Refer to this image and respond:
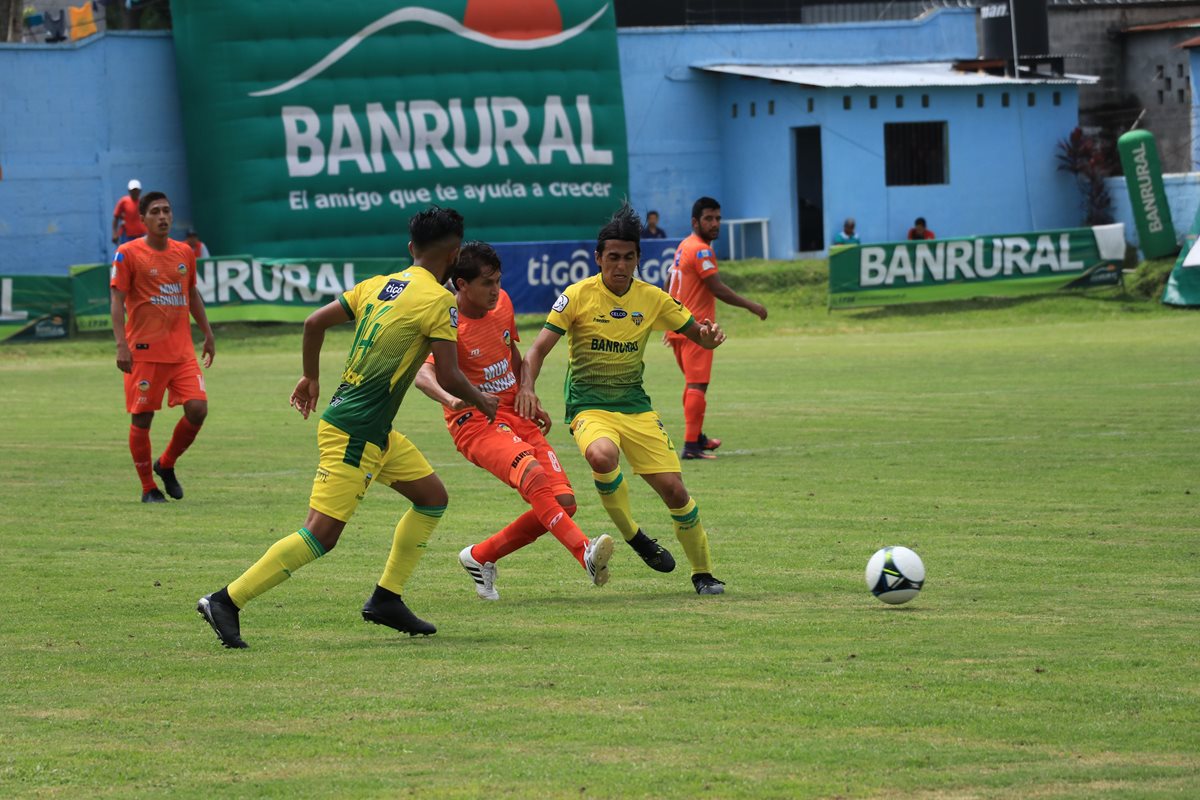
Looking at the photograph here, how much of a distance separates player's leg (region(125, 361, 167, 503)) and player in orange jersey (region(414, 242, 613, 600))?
15.7 feet

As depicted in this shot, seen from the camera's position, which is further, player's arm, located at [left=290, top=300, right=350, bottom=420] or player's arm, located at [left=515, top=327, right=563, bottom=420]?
player's arm, located at [left=515, top=327, right=563, bottom=420]

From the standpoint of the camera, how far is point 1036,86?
43.3 meters

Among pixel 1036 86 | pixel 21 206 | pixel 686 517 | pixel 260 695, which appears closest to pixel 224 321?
pixel 21 206

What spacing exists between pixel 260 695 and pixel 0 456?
35.7ft

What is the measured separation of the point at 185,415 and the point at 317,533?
637 cm

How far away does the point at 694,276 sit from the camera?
54.1 ft

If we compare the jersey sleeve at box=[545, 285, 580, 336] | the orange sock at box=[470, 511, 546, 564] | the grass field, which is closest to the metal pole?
the grass field

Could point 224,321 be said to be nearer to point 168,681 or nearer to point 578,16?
point 578,16

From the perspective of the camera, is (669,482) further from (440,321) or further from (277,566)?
(277,566)

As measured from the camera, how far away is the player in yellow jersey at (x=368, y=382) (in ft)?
26.1

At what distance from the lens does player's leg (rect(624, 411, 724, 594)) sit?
9516 mm

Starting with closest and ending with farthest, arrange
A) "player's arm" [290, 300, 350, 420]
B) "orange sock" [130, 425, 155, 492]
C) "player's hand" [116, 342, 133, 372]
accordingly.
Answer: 1. "player's arm" [290, 300, 350, 420]
2. "player's hand" [116, 342, 133, 372]
3. "orange sock" [130, 425, 155, 492]

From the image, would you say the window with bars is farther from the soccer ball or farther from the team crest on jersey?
the team crest on jersey

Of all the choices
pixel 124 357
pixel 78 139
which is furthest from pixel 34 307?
pixel 124 357
